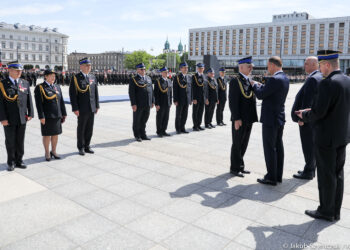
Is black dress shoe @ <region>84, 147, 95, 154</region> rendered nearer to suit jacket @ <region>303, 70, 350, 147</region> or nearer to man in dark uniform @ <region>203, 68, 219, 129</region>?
man in dark uniform @ <region>203, 68, 219, 129</region>

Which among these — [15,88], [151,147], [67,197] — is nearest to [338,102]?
[67,197]

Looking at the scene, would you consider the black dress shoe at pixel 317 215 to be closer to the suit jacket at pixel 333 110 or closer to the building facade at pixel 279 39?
the suit jacket at pixel 333 110

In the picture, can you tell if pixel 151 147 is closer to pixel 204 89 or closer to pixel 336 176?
pixel 204 89

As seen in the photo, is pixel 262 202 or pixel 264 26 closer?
pixel 262 202

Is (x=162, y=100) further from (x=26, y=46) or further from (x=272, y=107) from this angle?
(x=26, y=46)

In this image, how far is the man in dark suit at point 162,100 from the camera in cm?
832

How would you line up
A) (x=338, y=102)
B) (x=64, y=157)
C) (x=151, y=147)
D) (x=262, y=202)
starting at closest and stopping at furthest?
(x=338, y=102)
(x=262, y=202)
(x=64, y=157)
(x=151, y=147)

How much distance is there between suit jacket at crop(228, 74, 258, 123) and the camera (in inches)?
193

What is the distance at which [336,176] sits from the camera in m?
3.40

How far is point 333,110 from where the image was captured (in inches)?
129

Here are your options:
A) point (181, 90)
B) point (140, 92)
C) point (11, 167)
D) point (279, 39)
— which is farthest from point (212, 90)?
point (279, 39)

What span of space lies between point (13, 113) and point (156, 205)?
3.10m

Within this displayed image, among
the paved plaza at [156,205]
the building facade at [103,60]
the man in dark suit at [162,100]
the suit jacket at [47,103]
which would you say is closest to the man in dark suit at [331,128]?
the paved plaza at [156,205]

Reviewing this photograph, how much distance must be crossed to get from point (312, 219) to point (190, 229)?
1.45m
